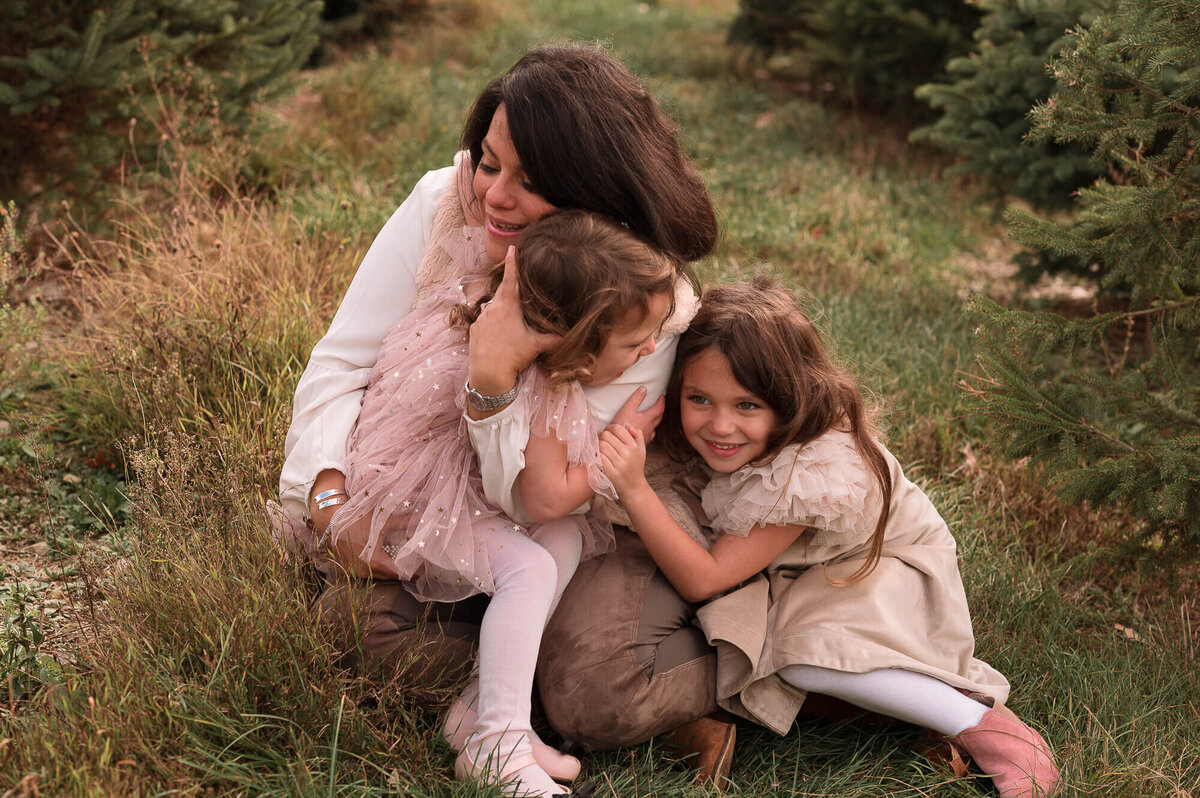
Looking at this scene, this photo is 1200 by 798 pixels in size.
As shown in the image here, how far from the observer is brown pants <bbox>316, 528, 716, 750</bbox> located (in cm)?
237

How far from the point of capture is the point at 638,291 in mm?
2211

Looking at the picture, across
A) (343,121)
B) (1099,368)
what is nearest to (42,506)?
(343,121)

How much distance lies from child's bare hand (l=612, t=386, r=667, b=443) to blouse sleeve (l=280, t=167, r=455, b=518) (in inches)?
24.1

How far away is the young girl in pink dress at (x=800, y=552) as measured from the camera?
93.7 inches

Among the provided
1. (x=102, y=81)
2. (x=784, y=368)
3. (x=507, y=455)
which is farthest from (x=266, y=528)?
(x=102, y=81)

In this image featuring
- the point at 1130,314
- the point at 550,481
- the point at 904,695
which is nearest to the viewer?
the point at 550,481

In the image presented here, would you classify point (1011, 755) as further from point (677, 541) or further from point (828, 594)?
point (677, 541)

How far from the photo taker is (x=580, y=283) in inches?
85.4

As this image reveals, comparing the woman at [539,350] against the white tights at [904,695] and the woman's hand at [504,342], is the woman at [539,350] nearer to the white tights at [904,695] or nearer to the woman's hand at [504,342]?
the woman's hand at [504,342]

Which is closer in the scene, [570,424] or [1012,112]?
[570,424]

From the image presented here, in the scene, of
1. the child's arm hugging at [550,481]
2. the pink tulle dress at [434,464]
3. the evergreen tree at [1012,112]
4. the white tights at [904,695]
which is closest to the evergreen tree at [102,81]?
the pink tulle dress at [434,464]

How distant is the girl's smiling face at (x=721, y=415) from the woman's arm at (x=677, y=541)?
16cm

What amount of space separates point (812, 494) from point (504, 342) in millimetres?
757

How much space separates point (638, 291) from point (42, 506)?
209cm
